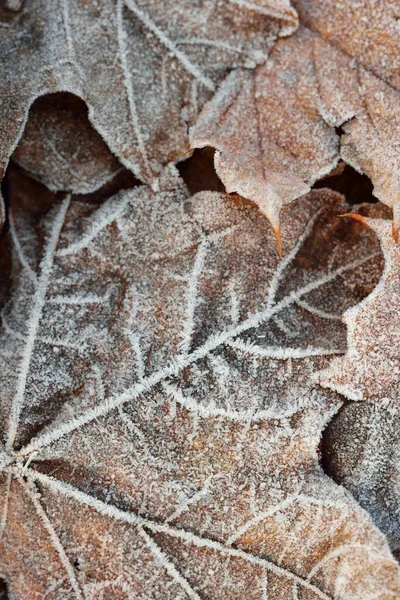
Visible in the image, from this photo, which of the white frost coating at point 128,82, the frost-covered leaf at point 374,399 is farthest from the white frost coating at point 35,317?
the frost-covered leaf at point 374,399

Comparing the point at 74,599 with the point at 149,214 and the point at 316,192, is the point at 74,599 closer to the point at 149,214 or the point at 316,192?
the point at 149,214

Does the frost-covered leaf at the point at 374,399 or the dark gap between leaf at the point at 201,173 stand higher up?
the dark gap between leaf at the point at 201,173

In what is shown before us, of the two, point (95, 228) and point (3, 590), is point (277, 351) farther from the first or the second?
point (3, 590)

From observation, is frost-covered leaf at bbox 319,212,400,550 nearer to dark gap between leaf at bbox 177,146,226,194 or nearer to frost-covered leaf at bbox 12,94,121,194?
dark gap between leaf at bbox 177,146,226,194

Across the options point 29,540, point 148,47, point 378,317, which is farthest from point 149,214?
point 29,540

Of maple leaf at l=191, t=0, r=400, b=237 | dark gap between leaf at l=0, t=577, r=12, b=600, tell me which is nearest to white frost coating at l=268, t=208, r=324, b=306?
maple leaf at l=191, t=0, r=400, b=237

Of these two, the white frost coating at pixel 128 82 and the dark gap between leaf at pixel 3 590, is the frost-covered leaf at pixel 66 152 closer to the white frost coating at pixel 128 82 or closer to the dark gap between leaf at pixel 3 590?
the white frost coating at pixel 128 82

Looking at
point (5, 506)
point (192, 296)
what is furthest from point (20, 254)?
point (5, 506)
